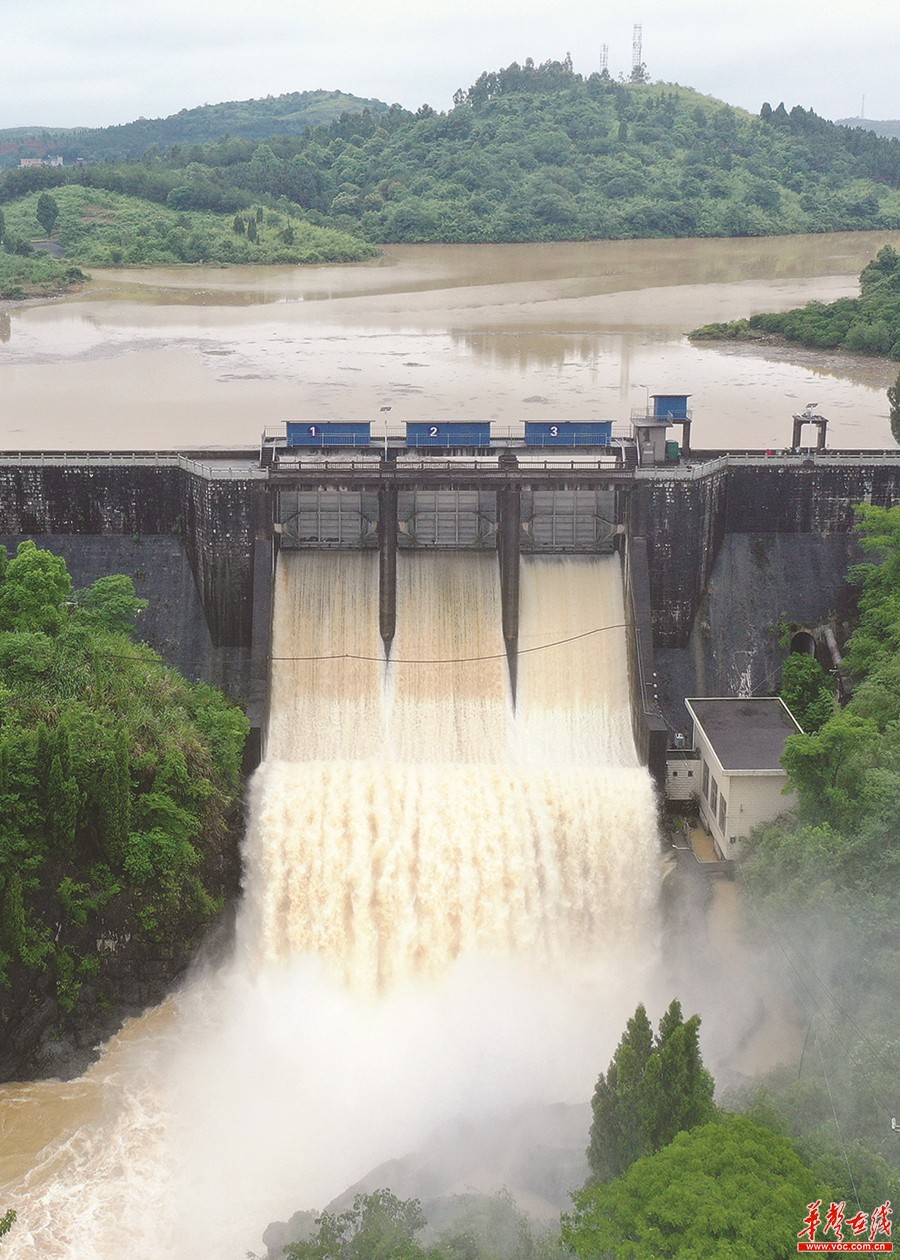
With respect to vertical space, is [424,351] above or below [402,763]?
above

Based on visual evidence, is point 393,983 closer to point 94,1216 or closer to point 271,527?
point 94,1216

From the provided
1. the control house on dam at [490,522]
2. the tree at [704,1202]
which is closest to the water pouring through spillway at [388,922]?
the control house on dam at [490,522]

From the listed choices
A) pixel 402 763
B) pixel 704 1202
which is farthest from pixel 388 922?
pixel 704 1202

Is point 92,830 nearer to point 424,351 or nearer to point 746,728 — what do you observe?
point 746,728

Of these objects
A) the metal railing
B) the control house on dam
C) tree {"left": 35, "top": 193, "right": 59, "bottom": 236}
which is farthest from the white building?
tree {"left": 35, "top": 193, "right": 59, "bottom": 236}

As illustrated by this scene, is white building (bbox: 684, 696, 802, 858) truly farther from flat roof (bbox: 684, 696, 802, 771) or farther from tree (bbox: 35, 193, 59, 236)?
tree (bbox: 35, 193, 59, 236)

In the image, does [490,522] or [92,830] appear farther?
[490,522]

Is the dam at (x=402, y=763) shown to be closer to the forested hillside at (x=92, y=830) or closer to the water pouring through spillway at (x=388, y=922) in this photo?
the water pouring through spillway at (x=388, y=922)
